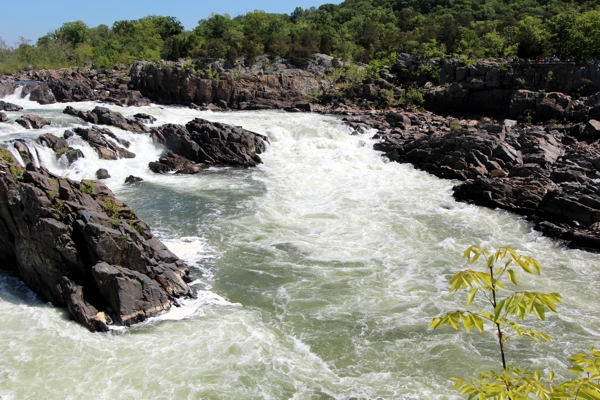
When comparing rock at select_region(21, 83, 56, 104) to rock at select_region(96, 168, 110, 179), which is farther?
rock at select_region(21, 83, 56, 104)

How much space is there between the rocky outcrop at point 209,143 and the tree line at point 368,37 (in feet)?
93.7

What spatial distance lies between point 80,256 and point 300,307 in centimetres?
684

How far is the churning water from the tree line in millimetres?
28405

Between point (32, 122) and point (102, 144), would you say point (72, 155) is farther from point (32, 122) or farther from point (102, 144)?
point (32, 122)

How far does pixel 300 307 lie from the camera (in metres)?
15.2

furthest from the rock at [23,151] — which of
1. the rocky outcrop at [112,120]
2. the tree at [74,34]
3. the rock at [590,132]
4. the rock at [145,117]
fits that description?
the tree at [74,34]

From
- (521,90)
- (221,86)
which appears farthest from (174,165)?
(521,90)

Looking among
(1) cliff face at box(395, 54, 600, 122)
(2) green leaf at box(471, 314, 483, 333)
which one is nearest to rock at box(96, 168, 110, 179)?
(2) green leaf at box(471, 314, 483, 333)

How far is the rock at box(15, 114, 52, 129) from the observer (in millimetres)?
32250

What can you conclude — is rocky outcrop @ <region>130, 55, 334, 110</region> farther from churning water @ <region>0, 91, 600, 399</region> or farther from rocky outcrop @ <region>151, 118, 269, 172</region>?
churning water @ <region>0, 91, 600, 399</region>

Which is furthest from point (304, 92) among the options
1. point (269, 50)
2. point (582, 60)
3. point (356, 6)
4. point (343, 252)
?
point (356, 6)

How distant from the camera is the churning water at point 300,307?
464 inches

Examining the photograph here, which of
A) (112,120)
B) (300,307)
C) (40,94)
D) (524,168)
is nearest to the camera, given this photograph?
(300,307)

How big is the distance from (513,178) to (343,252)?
508 inches
